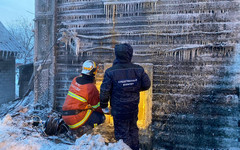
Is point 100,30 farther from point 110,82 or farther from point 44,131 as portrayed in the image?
point 44,131

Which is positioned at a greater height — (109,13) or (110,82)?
(109,13)

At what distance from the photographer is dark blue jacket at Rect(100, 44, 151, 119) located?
283 centimetres

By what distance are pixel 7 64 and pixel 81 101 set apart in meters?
11.1

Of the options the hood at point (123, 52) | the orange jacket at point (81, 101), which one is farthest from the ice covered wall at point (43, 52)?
the hood at point (123, 52)

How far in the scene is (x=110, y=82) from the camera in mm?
2846

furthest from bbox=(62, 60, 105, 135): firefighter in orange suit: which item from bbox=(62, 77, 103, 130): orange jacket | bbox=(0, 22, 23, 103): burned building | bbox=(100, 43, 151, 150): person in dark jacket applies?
bbox=(0, 22, 23, 103): burned building

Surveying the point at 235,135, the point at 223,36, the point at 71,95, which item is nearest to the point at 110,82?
the point at 71,95

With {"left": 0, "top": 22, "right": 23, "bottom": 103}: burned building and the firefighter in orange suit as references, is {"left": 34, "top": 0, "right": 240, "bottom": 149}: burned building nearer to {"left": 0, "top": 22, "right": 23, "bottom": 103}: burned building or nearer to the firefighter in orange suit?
the firefighter in orange suit

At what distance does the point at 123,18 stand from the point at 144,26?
1.92ft

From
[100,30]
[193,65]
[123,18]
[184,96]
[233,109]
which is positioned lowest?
[233,109]

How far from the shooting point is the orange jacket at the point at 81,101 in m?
3.26

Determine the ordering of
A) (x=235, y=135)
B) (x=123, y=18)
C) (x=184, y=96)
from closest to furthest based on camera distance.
→ (x=235, y=135)
(x=184, y=96)
(x=123, y=18)

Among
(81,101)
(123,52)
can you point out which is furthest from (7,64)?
(123,52)

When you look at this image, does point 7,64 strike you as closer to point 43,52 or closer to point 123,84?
point 43,52
